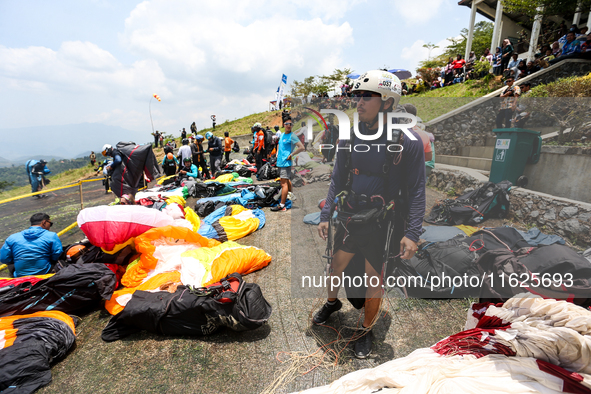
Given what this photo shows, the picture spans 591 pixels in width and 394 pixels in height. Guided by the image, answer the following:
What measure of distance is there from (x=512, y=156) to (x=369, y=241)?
7.61 feet

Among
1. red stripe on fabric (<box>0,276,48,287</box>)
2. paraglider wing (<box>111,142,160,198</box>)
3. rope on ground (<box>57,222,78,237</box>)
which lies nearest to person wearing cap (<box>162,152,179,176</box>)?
paraglider wing (<box>111,142,160,198</box>)

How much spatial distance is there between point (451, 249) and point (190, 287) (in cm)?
264

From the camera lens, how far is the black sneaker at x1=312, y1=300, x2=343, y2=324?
241cm

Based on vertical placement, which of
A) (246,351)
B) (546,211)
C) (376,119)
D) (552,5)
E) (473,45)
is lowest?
(246,351)

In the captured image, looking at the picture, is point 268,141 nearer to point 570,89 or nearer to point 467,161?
point 467,161

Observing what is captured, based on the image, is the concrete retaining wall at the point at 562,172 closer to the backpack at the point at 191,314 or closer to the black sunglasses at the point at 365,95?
the black sunglasses at the point at 365,95

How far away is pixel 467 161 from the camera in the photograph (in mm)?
3174

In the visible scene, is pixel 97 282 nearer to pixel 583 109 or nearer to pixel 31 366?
pixel 31 366

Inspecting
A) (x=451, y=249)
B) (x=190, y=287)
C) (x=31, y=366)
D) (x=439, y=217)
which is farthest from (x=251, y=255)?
(x=439, y=217)

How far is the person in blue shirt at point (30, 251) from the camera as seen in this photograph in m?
2.94

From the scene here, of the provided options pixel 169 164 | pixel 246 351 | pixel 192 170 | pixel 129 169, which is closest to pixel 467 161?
pixel 246 351

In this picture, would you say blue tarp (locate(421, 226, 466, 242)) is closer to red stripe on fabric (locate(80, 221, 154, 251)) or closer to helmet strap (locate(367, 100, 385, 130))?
helmet strap (locate(367, 100, 385, 130))

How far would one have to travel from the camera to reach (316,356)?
2.11 m

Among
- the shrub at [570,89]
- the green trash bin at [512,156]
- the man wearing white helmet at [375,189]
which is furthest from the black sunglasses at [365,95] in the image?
the shrub at [570,89]
